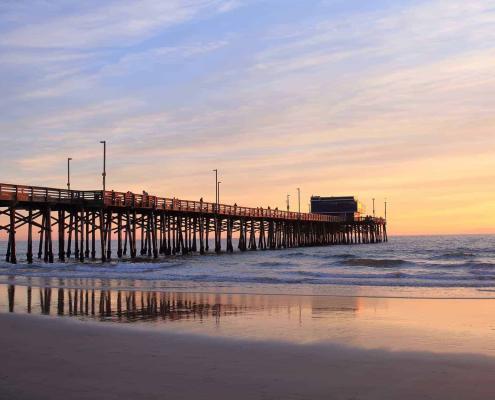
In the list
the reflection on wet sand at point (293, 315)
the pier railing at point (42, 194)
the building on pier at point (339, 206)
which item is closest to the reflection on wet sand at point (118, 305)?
the reflection on wet sand at point (293, 315)

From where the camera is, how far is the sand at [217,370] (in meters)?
6.68

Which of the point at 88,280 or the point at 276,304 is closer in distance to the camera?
the point at 276,304

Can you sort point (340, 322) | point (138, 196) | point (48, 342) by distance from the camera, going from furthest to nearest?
point (138, 196) → point (340, 322) → point (48, 342)

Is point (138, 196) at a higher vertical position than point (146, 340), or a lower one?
higher

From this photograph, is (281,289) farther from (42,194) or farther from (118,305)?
(42,194)

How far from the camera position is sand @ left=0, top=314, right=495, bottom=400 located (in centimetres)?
668

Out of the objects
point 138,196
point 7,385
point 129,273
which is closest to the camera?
point 7,385

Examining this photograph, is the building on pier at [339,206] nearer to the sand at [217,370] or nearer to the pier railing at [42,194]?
the pier railing at [42,194]

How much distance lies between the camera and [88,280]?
2369 cm

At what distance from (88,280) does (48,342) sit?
1438cm

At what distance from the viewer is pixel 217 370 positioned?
25.4ft

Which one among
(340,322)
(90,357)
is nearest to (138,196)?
(340,322)

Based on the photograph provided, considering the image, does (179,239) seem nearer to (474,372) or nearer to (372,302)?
(372,302)

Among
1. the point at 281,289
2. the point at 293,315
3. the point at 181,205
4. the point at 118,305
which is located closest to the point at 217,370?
the point at 293,315
